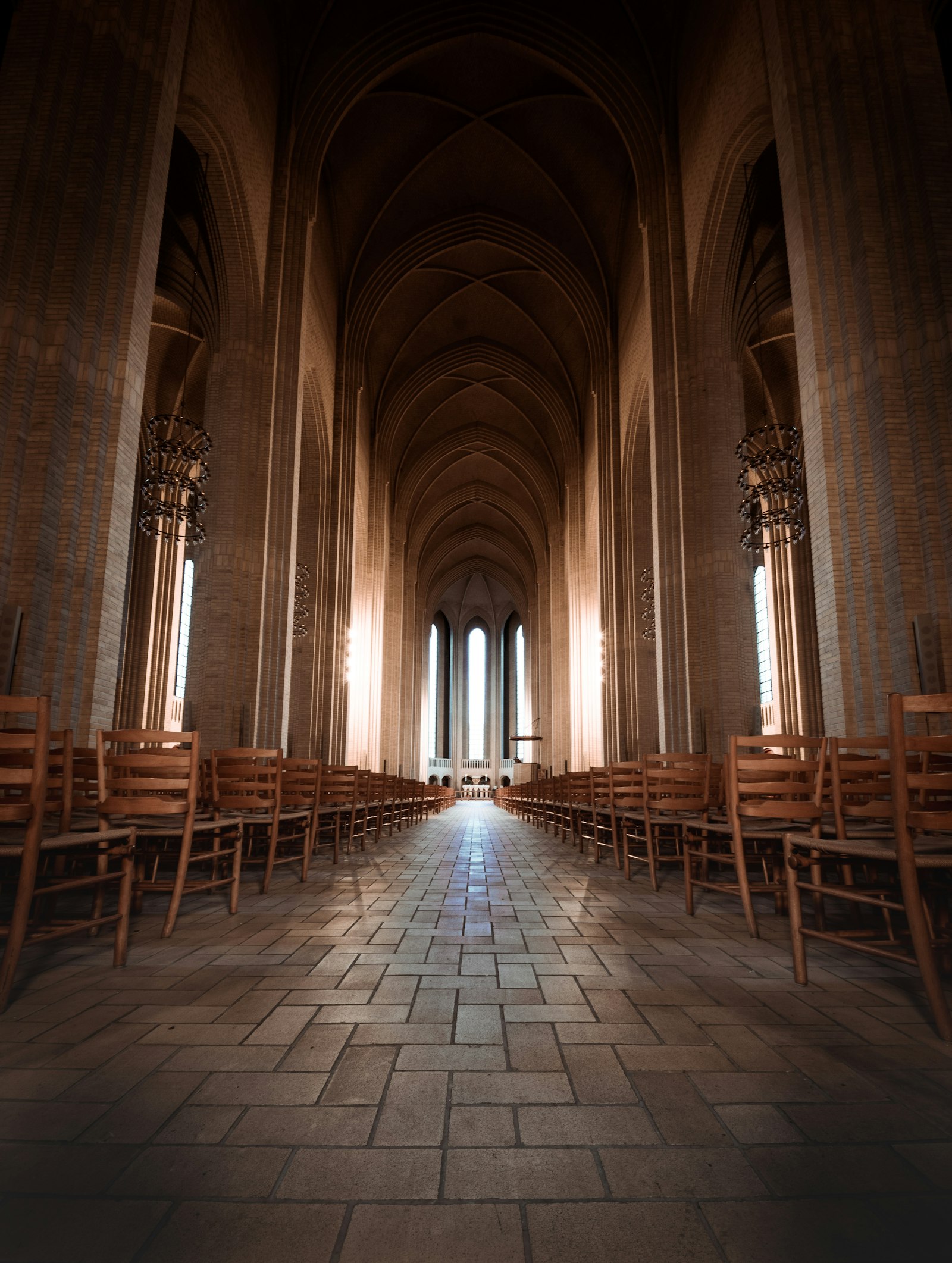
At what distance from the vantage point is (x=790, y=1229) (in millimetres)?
1160

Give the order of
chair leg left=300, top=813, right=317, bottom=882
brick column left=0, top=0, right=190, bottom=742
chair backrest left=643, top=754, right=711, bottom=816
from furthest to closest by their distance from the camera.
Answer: chair leg left=300, top=813, right=317, bottom=882 → brick column left=0, top=0, right=190, bottom=742 → chair backrest left=643, top=754, right=711, bottom=816

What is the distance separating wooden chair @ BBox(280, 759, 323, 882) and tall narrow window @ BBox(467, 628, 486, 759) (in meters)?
39.9

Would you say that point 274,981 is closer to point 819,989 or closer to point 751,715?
point 819,989

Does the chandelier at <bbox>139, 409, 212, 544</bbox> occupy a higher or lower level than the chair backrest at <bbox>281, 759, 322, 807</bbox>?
higher

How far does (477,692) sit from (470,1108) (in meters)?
44.8

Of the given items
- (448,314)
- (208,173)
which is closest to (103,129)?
(208,173)

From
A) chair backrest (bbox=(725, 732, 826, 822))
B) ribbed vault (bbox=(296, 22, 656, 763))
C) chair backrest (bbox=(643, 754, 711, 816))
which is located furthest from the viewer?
ribbed vault (bbox=(296, 22, 656, 763))

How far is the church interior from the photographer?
1396 millimetres

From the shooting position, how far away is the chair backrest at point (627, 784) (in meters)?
5.32

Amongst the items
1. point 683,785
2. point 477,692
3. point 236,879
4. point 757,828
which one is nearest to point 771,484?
point 683,785

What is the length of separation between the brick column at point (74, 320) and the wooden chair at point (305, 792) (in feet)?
5.01

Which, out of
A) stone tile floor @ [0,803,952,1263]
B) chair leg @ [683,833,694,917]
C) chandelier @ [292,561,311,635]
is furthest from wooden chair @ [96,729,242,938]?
chandelier @ [292,561,311,635]

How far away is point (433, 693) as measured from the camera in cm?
4356

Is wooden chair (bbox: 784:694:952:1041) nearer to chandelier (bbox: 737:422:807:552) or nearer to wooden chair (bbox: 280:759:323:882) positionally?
wooden chair (bbox: 280:759:323:882)
